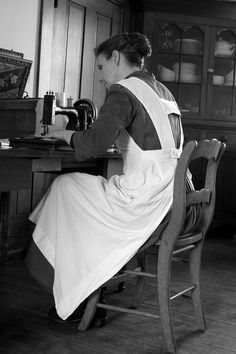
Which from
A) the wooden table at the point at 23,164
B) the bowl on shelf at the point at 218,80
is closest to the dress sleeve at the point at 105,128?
the wooden table at the point at 23,164

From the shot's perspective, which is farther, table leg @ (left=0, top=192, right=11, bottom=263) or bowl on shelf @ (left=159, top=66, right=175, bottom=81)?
bowl on shelf @ (left=159, top=66, right=175, bottom=81)

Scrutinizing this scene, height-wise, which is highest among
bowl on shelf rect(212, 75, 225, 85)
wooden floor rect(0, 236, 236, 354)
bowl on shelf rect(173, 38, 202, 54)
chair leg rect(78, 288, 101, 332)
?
bowl on shelf rect(173, 38, 202, 54)

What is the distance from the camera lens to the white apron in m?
2.46

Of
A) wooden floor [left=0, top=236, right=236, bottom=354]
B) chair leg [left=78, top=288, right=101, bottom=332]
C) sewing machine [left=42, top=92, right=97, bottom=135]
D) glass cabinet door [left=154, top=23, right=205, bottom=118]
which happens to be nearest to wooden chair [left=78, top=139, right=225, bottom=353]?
chair leg [left=78, top=288, right=101, bottom=332]

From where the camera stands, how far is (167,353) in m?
2.45

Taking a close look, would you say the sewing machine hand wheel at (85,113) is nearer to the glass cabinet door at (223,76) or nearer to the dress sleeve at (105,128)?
the dress sleeve at (105,128)

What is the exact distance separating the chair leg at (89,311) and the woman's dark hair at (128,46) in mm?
1167

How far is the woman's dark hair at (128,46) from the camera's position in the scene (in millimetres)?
2662

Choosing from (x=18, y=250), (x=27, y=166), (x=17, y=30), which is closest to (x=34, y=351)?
(x=27, y=166)

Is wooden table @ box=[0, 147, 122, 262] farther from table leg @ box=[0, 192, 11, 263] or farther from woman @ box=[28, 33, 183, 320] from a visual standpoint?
table leg @ box=[0, 192, 11, 263]

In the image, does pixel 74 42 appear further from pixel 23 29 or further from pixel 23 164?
pixel 23 164

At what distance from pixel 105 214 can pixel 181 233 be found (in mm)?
391

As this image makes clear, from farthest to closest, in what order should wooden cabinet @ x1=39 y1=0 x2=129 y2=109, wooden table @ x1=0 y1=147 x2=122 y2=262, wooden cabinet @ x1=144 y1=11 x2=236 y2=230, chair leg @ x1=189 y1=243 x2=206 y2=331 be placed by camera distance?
wooden cabinet @ x1=144 y1=11 x2=236 y2=230
wooden cabinet @ x1=39 y1=0 x2=129 y2=109
chair leg @ x1=189 y1=243 x2=206 y2=331
wooden table @ x1=0 y1=147 x2=122 y2=262

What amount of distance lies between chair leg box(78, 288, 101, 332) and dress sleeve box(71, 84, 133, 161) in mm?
670
